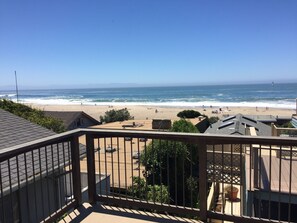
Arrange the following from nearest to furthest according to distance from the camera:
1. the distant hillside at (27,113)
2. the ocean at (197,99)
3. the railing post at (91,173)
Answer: the railing post at (91,173) → the distant hillside at (27,113) → the ocean at (197,99)

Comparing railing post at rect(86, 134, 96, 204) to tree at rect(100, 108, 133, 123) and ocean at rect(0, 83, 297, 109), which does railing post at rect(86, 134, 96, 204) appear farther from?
ocean at rect(0, 83, 297, 109)

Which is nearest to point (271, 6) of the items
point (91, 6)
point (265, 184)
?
point (91, 6)

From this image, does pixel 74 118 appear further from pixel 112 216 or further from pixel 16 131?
pixel 112 216

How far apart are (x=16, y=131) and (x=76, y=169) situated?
154 inches

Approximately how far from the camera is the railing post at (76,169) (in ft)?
11.3

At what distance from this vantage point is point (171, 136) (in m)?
3.03

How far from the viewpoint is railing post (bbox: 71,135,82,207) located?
11.3ft

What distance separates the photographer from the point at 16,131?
6.79m

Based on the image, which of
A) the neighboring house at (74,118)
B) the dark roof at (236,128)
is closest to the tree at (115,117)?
the neighboring house at (74,118)

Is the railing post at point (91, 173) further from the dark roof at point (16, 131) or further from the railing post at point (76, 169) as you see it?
the dark roof at point (16, 131)

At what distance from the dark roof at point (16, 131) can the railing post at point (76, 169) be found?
9.20 ft

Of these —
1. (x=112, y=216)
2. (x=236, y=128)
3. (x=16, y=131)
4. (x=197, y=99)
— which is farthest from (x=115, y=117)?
(x=197, y=99)

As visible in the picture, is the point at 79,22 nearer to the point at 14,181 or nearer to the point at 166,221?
the point at 14,181

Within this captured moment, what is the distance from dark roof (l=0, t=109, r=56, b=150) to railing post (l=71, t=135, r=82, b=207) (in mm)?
2804
